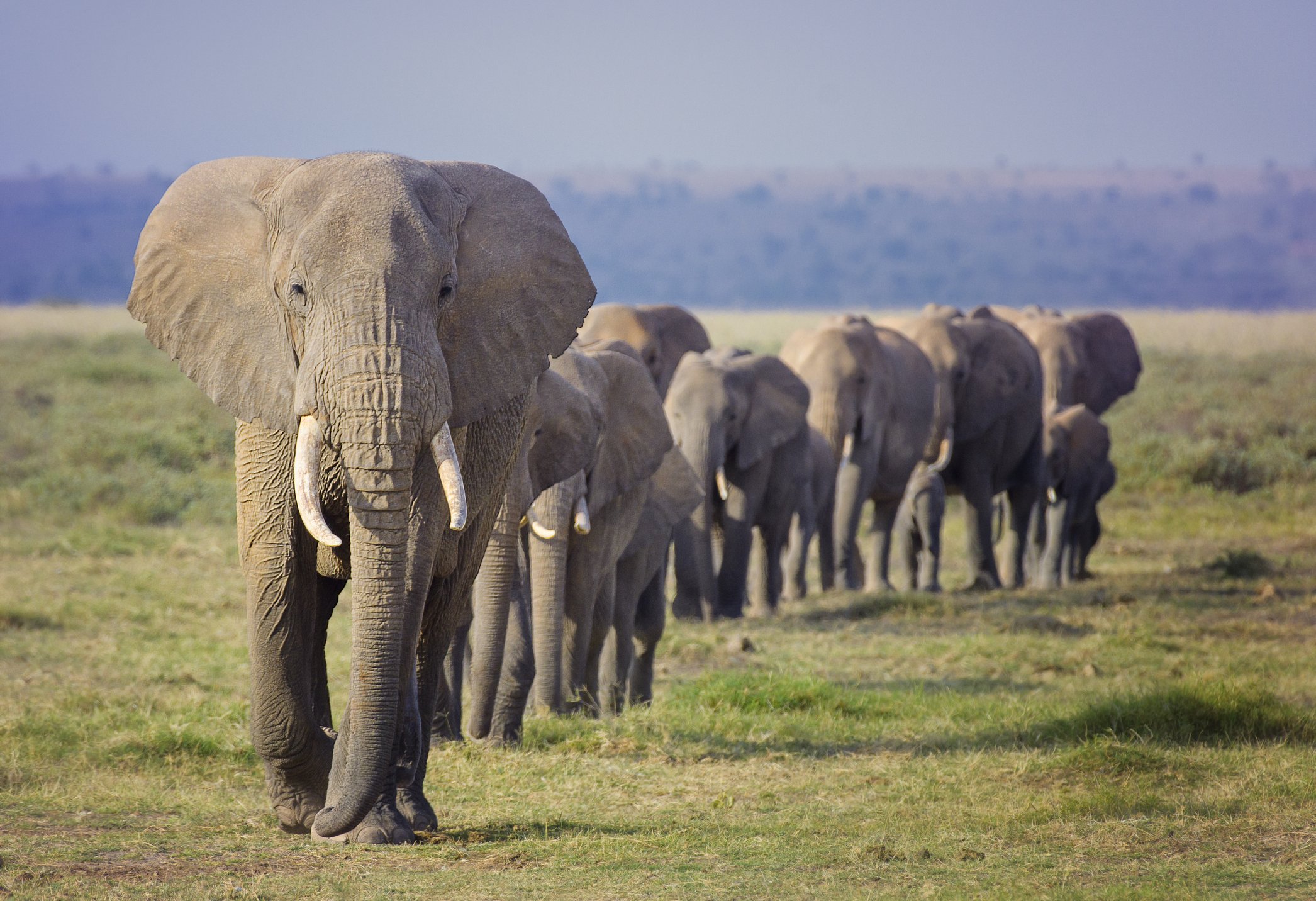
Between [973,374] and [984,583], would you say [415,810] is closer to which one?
[984,583]

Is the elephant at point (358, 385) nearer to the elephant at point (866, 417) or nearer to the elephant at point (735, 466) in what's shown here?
the elephant at point (735, 466)

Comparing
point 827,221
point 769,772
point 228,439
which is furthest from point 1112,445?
point 827,221

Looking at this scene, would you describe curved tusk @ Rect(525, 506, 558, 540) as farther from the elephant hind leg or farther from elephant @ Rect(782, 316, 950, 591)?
elephant @ Rect(782, 316, 950, 591)

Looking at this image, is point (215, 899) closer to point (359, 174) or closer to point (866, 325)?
point (359, 174)

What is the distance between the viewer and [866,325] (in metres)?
15.5

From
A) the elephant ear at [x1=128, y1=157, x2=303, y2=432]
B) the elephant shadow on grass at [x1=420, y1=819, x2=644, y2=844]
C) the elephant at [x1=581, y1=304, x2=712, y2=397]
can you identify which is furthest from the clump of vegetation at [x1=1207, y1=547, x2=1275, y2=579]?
the elephant ear at [x1=128, y1=157, x2=303, y2=432]

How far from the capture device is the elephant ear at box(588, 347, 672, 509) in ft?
26.9

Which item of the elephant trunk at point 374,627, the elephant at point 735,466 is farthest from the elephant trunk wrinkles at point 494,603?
the elephant at point 735,466

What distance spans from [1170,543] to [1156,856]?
12799 millimetres

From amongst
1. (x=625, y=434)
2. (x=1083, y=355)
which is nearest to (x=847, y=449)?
(x=1083, y=355)

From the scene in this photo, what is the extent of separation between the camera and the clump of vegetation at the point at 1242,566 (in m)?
14.2

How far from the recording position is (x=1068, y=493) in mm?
15586

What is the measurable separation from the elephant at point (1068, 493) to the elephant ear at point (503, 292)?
10.5 m

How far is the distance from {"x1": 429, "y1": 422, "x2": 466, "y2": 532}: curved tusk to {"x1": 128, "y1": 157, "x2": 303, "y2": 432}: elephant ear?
16.3 inches
